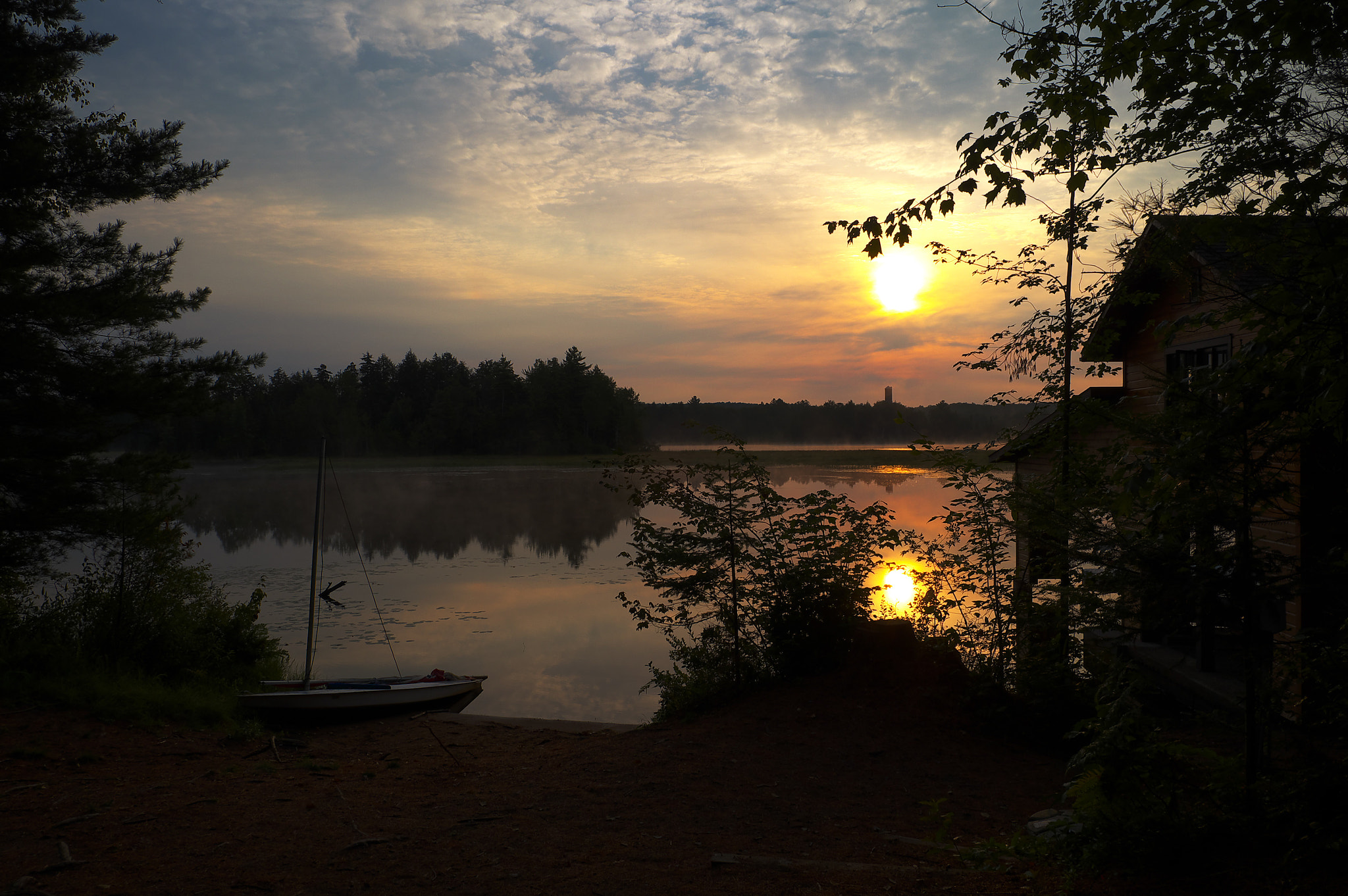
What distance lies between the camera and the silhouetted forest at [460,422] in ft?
285

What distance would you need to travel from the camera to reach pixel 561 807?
6.63 meters

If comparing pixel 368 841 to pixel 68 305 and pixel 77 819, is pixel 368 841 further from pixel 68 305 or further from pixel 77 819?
pixel 68 305

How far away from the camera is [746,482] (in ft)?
31.8

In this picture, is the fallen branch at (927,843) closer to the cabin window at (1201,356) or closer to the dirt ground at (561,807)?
the dirt ground at (561,807)

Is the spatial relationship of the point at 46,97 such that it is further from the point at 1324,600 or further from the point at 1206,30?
the point at 1324,600

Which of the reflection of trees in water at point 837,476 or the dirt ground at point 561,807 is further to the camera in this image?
the reflection of trees in water at point 837,476

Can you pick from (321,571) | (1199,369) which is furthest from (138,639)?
(1199,369)

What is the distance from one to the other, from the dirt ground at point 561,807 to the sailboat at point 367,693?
1.97 m

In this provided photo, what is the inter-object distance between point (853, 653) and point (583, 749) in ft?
11.5

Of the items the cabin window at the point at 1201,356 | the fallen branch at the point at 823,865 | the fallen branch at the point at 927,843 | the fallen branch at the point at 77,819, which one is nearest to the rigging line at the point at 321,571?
the fallen branch at the point at 77,819

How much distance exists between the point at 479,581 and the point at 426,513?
16848mm

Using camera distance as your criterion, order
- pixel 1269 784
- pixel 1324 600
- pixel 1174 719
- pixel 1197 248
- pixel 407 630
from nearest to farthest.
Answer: pixel 1269 784, pixel 1324 600, pixel 1197 248, pixel 1174 719, pixel 407 630

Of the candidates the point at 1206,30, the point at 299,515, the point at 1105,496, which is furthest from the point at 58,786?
the point at 299,515

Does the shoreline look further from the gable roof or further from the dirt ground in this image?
the gable roof
